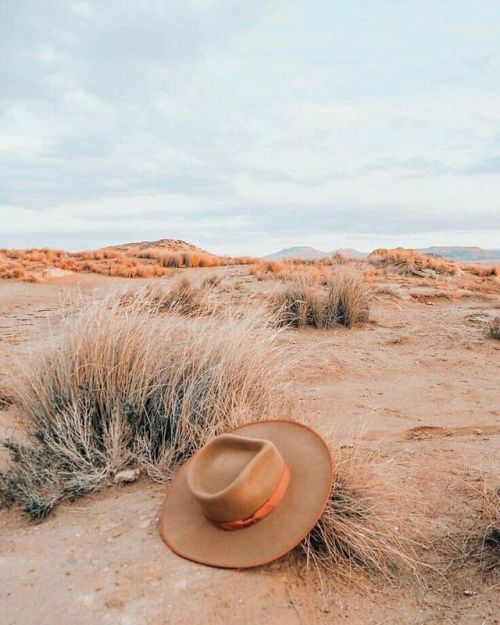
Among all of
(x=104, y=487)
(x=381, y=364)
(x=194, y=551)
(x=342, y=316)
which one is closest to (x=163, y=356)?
(x=104, y=487)

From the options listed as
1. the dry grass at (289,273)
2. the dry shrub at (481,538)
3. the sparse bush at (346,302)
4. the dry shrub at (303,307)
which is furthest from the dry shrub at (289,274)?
the dry shrub at (481,538)

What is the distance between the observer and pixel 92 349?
3779mm

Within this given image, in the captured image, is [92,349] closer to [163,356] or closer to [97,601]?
[163,356]

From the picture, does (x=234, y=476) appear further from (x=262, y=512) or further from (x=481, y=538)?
(x=481, y=538)

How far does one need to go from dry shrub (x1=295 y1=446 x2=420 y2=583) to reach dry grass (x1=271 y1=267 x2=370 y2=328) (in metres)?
5.46

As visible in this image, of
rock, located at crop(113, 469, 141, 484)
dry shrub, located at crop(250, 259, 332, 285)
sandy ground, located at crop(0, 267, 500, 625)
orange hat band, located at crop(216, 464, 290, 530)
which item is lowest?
sandy ground, located at crop(0, 267, 500, 625)

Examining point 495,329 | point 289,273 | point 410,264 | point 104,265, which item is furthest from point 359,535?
point 104,265

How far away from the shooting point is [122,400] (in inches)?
144

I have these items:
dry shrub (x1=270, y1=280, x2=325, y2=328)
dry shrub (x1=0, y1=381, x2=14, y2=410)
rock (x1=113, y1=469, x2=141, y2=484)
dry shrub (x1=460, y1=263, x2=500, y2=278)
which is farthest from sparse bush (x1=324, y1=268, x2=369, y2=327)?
dry shrub (x1=460, y1=263, x2=500, y2=278)

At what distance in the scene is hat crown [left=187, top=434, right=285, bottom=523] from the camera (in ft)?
7.47

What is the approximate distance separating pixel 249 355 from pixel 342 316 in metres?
4.96

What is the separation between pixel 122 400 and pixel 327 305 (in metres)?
5.59

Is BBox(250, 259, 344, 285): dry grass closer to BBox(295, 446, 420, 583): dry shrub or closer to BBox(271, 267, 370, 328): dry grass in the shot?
BBox(271, 267, 370, 328): dry grass

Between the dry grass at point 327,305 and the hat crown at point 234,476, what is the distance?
583cm
